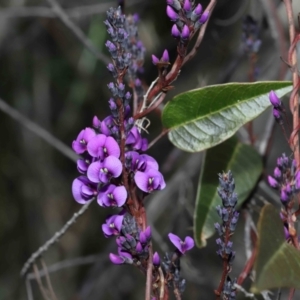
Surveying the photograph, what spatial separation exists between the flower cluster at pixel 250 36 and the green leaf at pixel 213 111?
1.41 ft

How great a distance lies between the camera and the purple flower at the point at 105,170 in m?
0.74

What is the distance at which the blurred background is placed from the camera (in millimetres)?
2521

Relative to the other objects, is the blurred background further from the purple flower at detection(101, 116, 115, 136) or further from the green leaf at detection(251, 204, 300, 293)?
the green leaf at detection(251, 204, 300, 293)

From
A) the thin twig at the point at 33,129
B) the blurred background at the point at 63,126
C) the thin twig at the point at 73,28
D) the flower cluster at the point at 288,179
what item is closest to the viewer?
the flower cluster at the point at 288,179

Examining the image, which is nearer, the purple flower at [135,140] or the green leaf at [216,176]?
the purple flower at [135,140]

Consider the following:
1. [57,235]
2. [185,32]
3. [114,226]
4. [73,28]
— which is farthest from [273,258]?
[73,28]

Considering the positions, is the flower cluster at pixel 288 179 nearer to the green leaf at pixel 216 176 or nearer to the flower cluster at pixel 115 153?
the flower cluster at pixel 115 153

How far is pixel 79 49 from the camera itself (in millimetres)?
2939

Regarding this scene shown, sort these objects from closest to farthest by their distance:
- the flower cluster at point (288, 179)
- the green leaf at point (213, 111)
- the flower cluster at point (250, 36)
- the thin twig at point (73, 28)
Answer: the flower cluster at point (288, 179)
the green leaf at point (213, 111)
the flower cluster at point (250, 36)
the thin twig at point (73, 28)

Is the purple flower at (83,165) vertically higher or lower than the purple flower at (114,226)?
higher

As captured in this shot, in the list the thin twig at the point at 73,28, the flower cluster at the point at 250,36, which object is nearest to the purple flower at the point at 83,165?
the flower cluster at the point at 250,36

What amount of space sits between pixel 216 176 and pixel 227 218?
408 mm

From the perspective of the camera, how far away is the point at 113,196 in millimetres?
750

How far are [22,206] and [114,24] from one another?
2.58 metres
